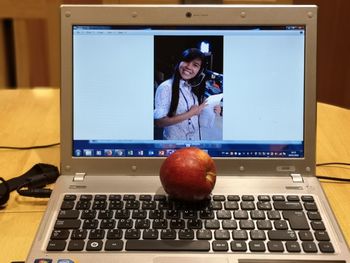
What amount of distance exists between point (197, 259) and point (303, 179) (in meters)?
0.26

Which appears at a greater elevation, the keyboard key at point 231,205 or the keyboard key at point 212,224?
the keyboard key at point 231,205

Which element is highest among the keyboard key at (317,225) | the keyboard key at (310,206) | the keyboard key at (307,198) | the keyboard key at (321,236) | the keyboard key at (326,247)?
the keyboard key at (307,198)

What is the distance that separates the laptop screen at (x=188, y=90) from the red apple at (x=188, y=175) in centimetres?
8

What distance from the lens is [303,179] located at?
0.86 m

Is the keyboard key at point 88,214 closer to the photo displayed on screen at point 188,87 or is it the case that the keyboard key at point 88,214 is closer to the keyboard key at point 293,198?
the photo displayed on screen at point 188,87

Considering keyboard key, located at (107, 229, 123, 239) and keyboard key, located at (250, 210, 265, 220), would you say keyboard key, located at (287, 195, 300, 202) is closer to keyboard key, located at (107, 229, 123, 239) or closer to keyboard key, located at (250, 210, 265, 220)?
keyboard key, located at (250, 210, 265, 220)

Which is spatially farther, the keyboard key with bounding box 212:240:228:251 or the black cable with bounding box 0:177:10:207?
the black cable with bounding box 0:177:10:207

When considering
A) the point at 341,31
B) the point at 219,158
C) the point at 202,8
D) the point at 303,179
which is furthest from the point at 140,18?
the point at 341,31

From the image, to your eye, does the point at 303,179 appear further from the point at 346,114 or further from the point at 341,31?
the point at 341,31

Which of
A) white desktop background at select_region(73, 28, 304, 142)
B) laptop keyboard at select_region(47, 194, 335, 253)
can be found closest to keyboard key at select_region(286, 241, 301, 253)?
laptop keyboard at select_region(47, 194, 335, 253)

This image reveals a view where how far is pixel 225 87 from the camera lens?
876mm

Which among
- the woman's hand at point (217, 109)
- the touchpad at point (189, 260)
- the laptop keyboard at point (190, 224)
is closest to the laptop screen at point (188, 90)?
the woman's hand at point (217, 109)

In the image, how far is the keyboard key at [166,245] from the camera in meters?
0.70

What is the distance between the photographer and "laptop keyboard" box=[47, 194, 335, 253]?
707 millimetres
